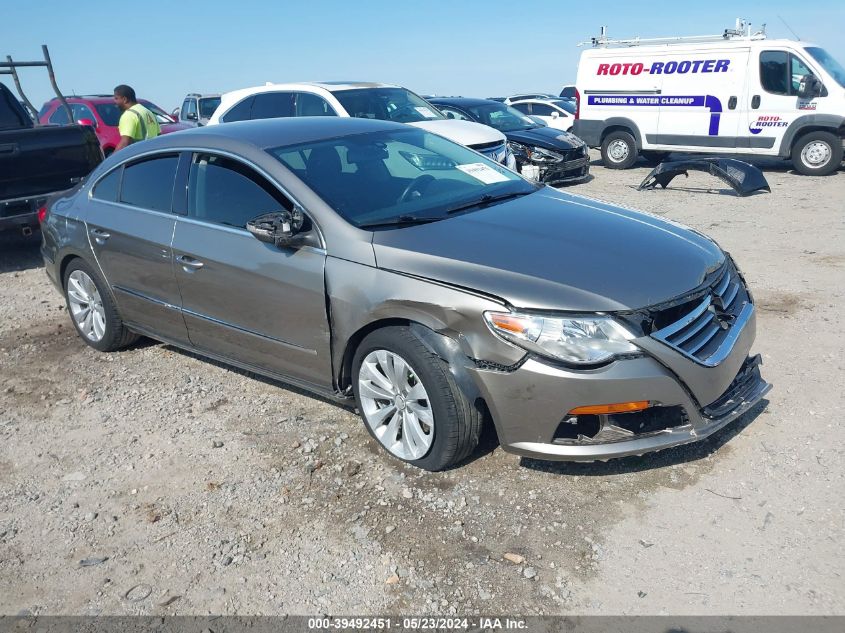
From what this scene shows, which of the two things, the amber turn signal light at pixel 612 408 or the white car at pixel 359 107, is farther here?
the white car at pixel 359 107

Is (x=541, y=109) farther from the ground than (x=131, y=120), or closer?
closer

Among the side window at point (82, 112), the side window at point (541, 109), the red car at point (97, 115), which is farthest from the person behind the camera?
the side window at point (541, 109)

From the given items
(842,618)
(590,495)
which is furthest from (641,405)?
(842,618)

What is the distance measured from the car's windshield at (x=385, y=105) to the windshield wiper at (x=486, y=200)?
18.3ft

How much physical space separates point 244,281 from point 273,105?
6.70 metres

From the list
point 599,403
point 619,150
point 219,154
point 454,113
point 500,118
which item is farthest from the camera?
point 619,150

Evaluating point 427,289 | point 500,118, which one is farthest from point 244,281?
point 500,118

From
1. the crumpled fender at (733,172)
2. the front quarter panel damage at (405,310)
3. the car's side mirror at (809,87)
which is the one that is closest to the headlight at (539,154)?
the crumpled fender at (733,172)

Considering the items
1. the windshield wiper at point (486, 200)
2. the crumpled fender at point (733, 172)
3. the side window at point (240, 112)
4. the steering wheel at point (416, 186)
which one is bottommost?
the crumpled fender at point (733, 172)

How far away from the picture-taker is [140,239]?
15.7ft

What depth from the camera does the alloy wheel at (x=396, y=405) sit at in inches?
141

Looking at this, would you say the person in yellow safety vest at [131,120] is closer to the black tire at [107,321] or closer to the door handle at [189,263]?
the black tire at [107,321]

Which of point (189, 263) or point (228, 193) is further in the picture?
point (189, 263)

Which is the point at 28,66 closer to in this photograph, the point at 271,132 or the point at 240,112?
the point at 240,112
